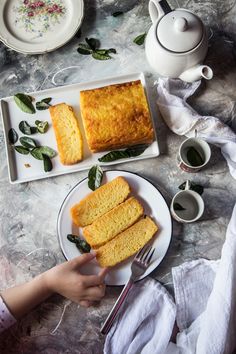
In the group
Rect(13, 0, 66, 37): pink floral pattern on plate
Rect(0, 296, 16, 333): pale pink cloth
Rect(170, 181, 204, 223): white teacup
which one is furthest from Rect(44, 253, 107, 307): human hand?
Rect(13, 0, 66, 37): pink floral pattern on plate

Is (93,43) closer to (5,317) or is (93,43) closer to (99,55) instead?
(99,55)

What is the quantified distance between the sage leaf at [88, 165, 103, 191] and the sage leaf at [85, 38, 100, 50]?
34 cm

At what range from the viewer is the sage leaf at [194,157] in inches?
41.8

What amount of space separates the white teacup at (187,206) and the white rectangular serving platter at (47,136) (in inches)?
4.8

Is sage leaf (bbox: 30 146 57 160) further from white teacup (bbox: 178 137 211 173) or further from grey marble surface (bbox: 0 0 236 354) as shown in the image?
white teacup (bbox: 178 137 211 173)

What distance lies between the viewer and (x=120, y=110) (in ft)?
3.48

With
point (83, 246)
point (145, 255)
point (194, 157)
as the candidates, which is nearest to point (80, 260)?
point (83, 246)

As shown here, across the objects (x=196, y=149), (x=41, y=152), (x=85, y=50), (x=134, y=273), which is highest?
(x=85, y=50)

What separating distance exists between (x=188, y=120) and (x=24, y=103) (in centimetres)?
42

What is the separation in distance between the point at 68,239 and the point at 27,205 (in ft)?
0.47

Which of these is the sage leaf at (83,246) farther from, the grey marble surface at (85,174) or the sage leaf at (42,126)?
the sage leaf at (42,126)

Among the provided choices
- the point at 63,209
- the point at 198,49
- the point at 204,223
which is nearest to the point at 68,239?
the point at 63,209

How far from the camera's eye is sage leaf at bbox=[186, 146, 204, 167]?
1.06 meters

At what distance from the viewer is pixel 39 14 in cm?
119
